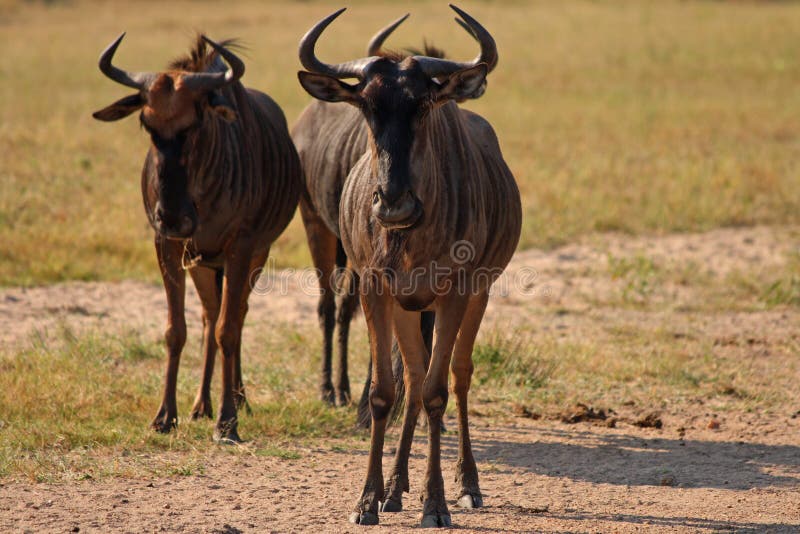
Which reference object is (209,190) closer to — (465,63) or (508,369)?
(465,63)

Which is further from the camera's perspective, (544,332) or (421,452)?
(544,332)

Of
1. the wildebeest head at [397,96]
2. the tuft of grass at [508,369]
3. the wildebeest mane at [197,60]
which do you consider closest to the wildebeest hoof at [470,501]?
the wildebeest head at [397,96]

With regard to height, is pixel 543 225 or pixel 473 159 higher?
pixel 473 159

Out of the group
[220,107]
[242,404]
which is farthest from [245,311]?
[220,107]

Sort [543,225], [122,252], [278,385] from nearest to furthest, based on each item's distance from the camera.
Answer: [278,385] → [122,252] → [543,225]

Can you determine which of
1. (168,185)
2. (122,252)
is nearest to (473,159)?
(168,185)

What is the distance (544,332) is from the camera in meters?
9.12

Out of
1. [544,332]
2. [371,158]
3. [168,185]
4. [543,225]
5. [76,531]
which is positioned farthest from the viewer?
[543,225]

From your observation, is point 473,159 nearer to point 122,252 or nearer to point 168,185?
point 168,185

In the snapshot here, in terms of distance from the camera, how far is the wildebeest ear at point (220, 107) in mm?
6398

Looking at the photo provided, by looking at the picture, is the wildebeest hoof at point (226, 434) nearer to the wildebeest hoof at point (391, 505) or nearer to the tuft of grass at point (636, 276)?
the wildebeest hoof at point (391, 505)

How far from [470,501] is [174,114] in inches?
107

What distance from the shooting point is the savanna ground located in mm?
5547

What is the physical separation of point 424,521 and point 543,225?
23.5 feet
